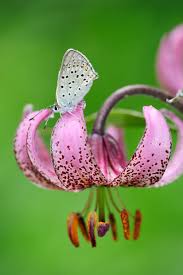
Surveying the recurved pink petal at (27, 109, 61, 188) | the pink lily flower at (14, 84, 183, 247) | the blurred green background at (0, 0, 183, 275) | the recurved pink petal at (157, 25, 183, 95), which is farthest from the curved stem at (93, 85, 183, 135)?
the blurred green background at (0, 0, 183, 275)

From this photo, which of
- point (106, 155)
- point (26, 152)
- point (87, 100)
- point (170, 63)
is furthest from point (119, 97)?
point (87, 100)

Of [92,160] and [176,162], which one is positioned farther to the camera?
[176,162]

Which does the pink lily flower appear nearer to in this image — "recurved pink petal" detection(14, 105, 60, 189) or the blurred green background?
"recurved pink petal" detection(14, 105, 60, 189)

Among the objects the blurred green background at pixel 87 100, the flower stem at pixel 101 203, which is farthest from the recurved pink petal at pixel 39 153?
the blurred green background at pixel 87 100

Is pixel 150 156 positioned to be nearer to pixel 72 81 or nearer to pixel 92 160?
pixel 92 160

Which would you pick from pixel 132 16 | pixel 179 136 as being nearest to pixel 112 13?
pixel 132 16

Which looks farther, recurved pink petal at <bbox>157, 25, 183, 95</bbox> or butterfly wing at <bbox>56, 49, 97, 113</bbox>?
recurved pink petal at <bbox>157, 25, 183, 95</bbox>
